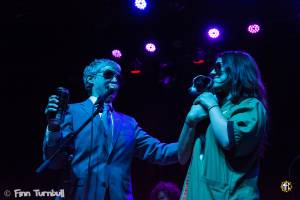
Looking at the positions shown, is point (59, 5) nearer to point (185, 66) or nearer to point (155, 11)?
point (155, 11)

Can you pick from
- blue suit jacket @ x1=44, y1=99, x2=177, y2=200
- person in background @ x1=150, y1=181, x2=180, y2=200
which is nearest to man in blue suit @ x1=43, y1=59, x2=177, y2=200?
blue suit jacket @ x1=44, y1=99, x2=177, y2=200

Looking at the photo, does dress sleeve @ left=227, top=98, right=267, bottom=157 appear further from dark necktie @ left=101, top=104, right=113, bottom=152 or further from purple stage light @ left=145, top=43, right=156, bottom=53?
purple stage light @ left=145, top=43, right=156, bottom=53

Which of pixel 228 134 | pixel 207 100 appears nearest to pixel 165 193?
pixel 207 100

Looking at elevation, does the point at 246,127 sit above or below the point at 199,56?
below

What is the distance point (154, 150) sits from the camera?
13.1 ft

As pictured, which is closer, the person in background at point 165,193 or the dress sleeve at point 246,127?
the dress sleeve at point 246,127

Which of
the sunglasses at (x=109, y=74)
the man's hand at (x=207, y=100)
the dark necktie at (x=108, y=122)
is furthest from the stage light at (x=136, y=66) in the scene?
the man's hand at (x=207, y=100)

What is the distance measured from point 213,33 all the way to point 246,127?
4.35 metres

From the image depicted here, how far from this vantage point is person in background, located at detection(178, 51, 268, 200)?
259 cm

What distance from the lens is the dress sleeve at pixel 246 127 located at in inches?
102

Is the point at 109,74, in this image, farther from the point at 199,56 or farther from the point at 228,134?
the point at 199,56

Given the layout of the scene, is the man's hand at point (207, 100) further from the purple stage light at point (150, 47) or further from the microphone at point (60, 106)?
the purple stage light at point (150, 47)

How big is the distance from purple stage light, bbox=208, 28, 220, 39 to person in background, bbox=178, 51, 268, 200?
381 centimetres

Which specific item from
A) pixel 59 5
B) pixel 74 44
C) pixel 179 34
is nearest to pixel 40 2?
pixel 59 5
